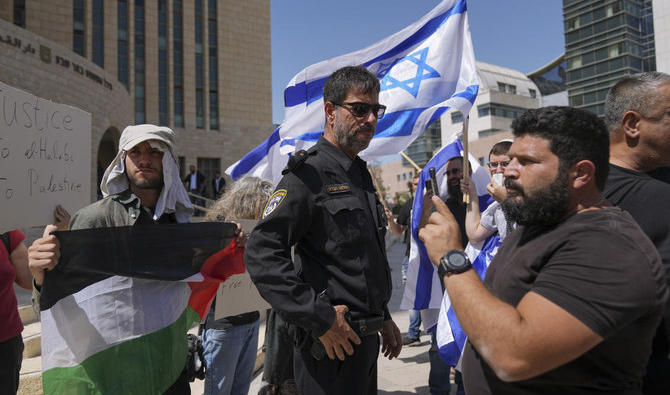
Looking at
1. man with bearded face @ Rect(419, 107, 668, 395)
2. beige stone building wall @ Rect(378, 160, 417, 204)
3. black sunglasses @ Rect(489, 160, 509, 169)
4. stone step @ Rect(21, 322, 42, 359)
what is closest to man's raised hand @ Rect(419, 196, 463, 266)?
man with bearded face @ Rect(419, 107, 668, 395)

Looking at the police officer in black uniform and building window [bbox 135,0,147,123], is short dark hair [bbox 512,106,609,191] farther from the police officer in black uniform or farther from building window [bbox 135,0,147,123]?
building window [bbox 135,0,147,123]

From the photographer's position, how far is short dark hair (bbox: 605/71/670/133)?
1950 millimetres

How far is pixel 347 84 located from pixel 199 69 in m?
36.4

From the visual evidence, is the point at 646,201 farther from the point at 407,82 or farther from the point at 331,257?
the point at 407,82

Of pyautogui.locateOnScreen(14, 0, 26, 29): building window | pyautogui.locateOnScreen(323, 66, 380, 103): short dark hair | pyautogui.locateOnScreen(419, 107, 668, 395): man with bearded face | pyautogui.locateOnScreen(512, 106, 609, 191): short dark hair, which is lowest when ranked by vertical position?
pyautogui.locateOnScreen(419, 107, 668, 395): man with bearded face

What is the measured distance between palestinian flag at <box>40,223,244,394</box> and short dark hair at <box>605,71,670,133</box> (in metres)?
2.18

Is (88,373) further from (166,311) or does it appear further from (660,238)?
(660,238)

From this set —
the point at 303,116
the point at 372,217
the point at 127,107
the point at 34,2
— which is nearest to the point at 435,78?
the point at 303,116

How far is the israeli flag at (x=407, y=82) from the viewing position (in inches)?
160

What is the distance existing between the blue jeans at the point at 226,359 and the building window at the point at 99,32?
34.9 m

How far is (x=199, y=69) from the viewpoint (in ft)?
118

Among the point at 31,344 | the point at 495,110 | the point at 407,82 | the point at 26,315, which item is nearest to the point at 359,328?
the point at 407,82

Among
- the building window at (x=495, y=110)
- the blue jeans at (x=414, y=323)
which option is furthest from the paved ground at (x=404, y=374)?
the building window at (x=495, y=110)

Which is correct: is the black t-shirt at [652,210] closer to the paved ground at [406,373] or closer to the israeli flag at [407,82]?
the israeli flag at [407,82]
